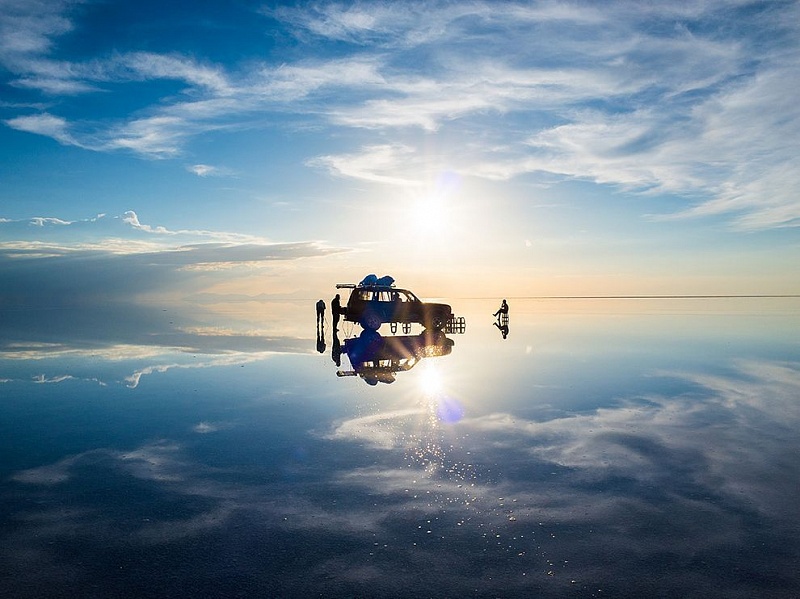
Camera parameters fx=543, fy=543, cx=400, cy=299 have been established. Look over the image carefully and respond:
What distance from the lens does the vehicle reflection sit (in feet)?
79.1

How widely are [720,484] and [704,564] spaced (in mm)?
3562

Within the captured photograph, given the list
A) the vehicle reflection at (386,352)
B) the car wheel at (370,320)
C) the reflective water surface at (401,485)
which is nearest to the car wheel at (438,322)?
the vehicle reflection at (386,352)

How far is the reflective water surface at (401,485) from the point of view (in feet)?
23.3

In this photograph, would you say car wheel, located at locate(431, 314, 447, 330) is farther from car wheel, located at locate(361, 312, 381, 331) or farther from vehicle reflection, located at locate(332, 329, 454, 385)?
car wheel, located at locate(361, 312, 381, 331)

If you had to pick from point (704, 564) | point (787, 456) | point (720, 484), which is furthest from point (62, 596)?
point (787, 456)

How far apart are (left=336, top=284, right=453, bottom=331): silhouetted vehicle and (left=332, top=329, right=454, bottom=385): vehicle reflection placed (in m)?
1.44

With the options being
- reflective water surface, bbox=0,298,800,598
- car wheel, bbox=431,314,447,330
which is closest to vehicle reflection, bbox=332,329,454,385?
car wheel, bbox=431,314,447,330

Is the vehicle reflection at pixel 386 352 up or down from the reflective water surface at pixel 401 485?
up

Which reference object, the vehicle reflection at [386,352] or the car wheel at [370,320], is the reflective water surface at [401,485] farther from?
the car wheel at [370,320]

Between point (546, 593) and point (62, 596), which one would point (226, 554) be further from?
point (546, 593)

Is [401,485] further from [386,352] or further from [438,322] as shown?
[438,322]

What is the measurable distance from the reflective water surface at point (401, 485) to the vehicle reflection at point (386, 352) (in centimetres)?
199

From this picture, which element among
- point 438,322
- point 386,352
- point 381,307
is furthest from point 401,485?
point 438,322

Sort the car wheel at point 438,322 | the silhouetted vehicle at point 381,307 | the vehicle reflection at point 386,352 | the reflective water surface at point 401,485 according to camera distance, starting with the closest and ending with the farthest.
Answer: the reflective water surface at point 401,485, the vehicle reflection at point 386,352, the silhouetted vehicle at point 381,307, the car wheel at point 438,322
